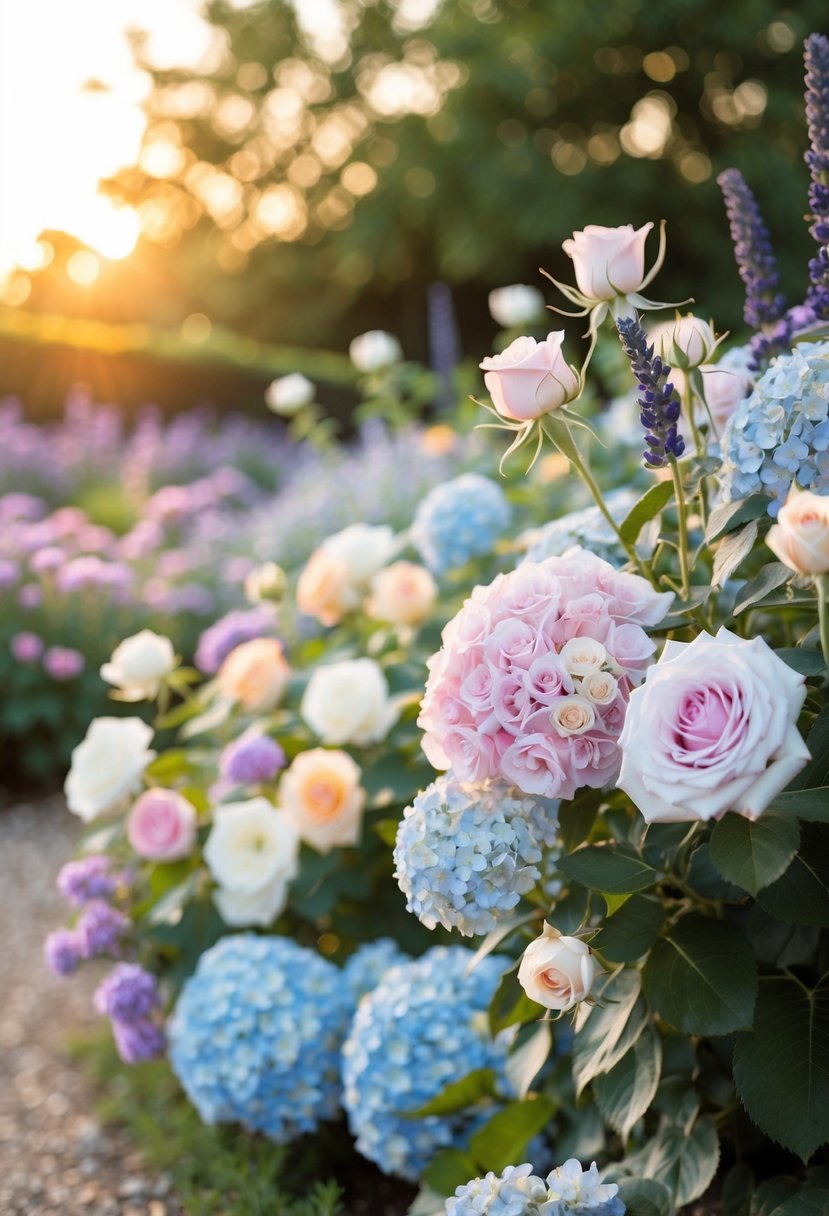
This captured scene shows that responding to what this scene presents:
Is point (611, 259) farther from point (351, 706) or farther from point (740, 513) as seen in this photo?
point (351, 706)

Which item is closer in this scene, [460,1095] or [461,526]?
[460,1095]

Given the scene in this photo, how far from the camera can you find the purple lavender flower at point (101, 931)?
2.27 meters

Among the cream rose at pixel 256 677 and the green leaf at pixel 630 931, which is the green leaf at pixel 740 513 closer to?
the green leaf at pixel 630 931

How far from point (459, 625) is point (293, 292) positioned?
20.2 m

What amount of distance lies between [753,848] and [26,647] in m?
3.89

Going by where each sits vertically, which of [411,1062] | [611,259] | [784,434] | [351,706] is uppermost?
[611,259]

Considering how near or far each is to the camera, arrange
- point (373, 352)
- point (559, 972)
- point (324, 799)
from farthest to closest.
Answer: point (373, 352)
point (324, 799)
point (559, 972)

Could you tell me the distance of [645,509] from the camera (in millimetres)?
1458

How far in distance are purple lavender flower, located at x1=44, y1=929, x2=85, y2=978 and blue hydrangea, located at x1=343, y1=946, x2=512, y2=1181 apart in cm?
72

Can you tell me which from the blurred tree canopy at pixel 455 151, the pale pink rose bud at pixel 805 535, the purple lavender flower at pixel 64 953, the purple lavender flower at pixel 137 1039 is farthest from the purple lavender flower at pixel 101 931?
the blurred tree canopy at pixel 455 151

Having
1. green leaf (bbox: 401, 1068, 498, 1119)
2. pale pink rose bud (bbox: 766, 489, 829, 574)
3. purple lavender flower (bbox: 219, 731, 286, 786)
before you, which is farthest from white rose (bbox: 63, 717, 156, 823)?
pale pink rose bud (bbox: 766, 489, 829, 574)

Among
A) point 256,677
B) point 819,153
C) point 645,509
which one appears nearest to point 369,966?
point 256,677

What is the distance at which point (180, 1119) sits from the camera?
2.24 meters

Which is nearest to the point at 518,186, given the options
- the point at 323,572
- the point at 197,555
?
the point at 197,555
